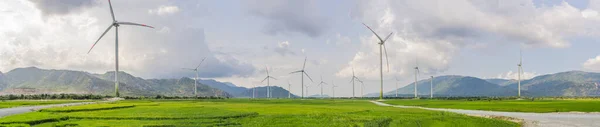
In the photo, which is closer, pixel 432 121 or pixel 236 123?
pixel 236 123

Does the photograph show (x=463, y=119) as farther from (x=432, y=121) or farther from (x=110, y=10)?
(x=110, y=10)

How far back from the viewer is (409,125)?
163 ft

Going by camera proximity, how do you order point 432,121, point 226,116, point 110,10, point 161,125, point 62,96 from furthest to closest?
point 62,96
point 110,10
point 226,116
point 432,121
point 161,125

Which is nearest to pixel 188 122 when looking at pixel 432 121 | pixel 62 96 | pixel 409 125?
pixel 409 125

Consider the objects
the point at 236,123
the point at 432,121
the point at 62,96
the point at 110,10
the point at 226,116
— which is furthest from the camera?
the point at 62,96

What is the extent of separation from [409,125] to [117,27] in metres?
132

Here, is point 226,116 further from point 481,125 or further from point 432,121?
point 481,125

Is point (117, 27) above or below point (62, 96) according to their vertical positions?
above

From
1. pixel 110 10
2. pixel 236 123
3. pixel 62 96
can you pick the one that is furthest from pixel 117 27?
pixel 236 123

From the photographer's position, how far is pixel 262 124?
49.2 meters

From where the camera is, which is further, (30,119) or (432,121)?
(432,121)

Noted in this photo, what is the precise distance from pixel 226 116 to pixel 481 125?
27.1m

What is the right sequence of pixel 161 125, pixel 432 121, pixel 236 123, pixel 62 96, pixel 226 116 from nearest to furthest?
pixel 161 125 → pixel 236 123 → pixel 432 121 → pixel 226 116 → pixel 62 96

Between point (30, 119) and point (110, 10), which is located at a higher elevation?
point (110, 10)
